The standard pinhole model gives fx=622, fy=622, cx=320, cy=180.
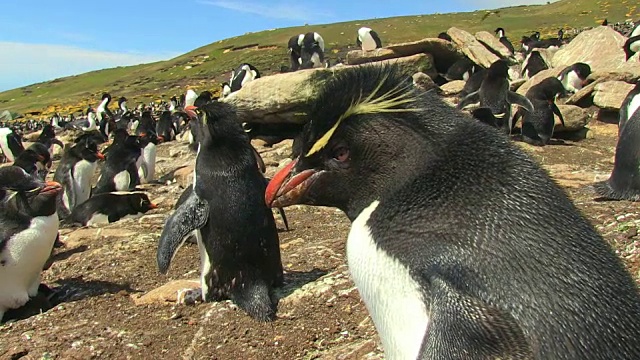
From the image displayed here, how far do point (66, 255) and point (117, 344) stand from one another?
3.24 meters

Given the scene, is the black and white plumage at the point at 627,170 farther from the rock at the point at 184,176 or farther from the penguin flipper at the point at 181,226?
the rock at the point at 184,176

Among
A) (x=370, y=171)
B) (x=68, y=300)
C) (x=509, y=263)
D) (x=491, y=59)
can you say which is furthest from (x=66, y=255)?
(x=491, y=59)

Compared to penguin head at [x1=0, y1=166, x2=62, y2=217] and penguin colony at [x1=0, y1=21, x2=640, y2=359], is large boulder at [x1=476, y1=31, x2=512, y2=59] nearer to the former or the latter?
penguin head at [x1=0, y1=166, x2=62, y2=217]

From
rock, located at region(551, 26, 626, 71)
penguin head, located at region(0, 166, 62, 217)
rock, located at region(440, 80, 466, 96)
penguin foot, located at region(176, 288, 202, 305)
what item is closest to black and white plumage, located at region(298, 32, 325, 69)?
rock, located at region(440, 80, 466, 96)

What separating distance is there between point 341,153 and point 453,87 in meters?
14.2

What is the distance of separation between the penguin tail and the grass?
3494 cm

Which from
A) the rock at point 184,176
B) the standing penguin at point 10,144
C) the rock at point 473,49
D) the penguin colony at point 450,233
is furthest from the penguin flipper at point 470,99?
the standing penguin at point 10,144

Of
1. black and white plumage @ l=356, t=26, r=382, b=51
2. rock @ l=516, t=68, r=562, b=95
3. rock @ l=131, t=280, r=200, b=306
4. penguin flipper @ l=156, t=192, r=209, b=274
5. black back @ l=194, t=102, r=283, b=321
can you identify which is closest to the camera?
black back @ l=194, t=102, r=283, b=321

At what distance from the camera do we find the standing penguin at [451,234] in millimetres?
1849

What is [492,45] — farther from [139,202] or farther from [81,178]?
[139,202]

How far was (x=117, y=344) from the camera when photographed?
429 centimetres

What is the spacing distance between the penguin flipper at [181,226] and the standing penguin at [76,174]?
6.59 meters

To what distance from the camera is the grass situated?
4550 centimetres

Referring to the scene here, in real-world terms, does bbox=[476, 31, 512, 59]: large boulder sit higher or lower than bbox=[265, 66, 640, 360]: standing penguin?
lower
